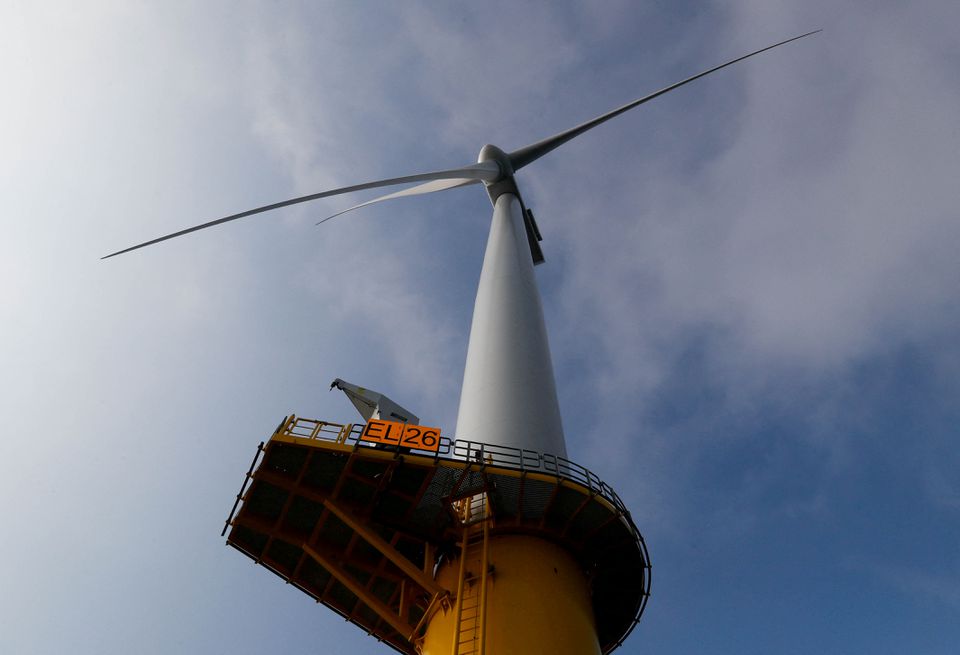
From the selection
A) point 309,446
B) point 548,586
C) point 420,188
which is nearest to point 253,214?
point 309,446

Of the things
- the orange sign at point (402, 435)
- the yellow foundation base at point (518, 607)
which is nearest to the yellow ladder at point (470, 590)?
the yellow foundation base at point (518, 607)

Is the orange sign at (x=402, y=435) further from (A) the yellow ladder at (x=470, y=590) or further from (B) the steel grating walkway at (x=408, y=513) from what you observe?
(A) the yellow ladder at (x=470, y=590)

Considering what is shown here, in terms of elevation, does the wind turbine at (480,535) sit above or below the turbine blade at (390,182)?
below

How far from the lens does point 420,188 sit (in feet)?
151

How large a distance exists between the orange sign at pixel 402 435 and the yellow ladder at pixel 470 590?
2631 mm

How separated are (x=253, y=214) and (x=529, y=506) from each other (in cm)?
1736

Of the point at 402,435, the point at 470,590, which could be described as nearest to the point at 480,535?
the point at 470,590

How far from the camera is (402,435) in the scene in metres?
25.7

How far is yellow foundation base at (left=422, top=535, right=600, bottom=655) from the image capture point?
70.1 ft

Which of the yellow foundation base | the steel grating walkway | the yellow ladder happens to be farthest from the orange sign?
the yellow foundation base

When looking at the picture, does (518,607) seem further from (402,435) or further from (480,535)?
(402,435)

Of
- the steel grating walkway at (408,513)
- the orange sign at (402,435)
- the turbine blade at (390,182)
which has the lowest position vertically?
the steel grating walkway at (408,513)

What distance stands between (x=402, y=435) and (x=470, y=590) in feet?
19.3

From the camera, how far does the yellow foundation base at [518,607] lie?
21.4 metres
